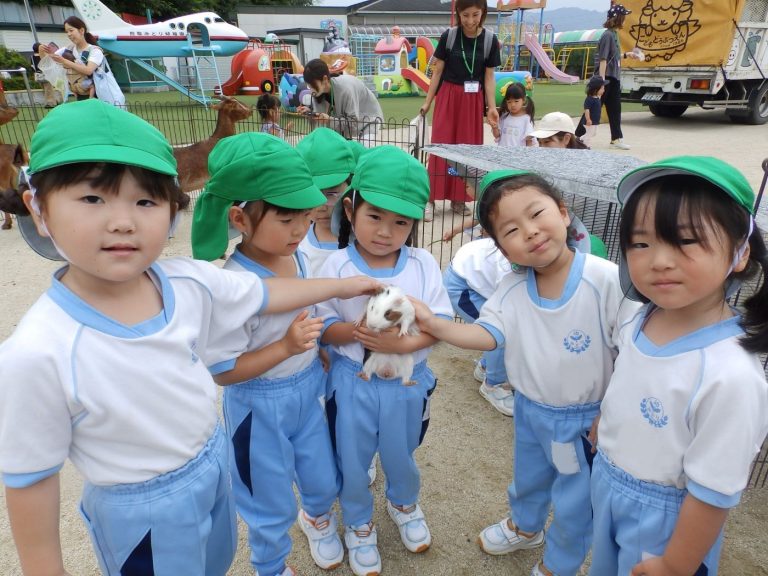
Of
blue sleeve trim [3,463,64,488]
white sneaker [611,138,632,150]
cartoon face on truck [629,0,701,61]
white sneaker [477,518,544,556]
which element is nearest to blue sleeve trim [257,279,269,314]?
blue sleeve trim [3,463,64,488]

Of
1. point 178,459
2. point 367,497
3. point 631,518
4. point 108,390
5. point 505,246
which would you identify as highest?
point 505,246

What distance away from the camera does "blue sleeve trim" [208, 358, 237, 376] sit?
1525mm

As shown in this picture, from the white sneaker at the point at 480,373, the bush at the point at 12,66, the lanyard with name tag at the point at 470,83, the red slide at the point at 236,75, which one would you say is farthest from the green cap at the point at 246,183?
the bush at the point at 12,66

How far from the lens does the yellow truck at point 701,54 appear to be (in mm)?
10742

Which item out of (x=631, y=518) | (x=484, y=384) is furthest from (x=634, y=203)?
(x=484, y=384)

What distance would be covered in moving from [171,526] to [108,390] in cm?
41

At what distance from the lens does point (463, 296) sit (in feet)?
8.11

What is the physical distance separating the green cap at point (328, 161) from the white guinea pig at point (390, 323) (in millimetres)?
939

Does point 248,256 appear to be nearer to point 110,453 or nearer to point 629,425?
point 110,453

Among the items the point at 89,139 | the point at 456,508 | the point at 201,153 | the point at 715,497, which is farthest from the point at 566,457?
the point at 201,153

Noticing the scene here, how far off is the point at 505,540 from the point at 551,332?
3.18 feet

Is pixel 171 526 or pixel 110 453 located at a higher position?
pixel 110 453

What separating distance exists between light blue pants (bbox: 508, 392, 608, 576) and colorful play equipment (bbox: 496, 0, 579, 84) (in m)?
24.9

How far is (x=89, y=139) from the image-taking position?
3.40ft
